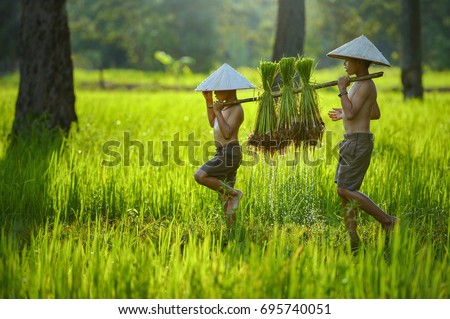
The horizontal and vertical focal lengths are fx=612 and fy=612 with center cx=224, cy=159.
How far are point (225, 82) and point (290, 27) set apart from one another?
4.83 m

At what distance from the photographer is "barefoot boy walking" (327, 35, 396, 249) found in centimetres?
388

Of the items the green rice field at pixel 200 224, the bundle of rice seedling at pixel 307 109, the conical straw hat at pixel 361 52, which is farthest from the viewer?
the bundle of rice seedling at pixel 307 109

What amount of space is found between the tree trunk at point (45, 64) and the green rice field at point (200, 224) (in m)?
0.46

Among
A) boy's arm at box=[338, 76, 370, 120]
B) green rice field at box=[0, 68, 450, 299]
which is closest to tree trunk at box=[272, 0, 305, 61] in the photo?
green rice field at box=[0, 68, 450, 299]

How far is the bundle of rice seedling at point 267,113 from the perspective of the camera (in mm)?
4098

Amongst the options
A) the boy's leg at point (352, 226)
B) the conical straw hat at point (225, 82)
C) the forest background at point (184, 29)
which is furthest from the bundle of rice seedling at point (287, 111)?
the forest background at point (184, 29)

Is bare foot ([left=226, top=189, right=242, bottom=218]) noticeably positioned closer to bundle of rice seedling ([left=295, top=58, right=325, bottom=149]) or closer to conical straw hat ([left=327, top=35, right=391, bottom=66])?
bundle of rice seedling ([left=295, top=58, right=325, bottom=149])

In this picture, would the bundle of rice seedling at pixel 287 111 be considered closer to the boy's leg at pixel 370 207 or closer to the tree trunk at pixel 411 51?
the boy's leg at pixel 370 207

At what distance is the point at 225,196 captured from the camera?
4293 mm

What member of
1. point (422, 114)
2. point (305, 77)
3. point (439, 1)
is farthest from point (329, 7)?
point (305, 77)

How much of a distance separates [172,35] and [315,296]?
40675 millimetres
